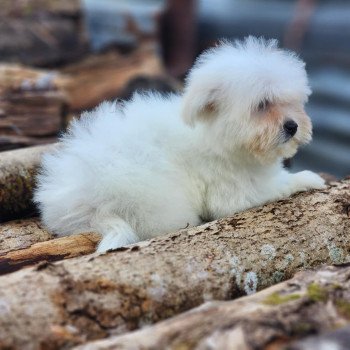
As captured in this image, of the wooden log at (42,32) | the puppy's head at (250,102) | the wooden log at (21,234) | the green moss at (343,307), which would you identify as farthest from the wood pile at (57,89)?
the green moss at (343,307)

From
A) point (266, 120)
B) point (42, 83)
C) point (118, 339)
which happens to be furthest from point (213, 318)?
point (42, 83)

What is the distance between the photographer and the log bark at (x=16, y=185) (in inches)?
124

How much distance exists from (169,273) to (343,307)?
2.21 feet

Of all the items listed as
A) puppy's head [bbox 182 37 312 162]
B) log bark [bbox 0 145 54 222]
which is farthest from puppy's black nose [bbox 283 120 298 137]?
log bark [bbox 0 145 54 222]

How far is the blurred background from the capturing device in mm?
5480

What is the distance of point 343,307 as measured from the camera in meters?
1.95

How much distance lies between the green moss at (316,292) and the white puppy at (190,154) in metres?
0.94

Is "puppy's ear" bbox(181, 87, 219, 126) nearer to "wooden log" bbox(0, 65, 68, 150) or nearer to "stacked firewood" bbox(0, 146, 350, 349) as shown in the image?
"stacked firewood" bbox(0, 146, 350, 349)

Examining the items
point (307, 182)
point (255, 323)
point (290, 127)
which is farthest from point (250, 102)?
point (255, 323)

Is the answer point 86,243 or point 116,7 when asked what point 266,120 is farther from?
point 116,7

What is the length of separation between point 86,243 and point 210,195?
2.26 ft

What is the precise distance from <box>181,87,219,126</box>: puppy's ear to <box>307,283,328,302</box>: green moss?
3.59 ft

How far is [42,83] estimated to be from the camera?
16.2 feet

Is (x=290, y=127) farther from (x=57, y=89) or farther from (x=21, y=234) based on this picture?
(x=57, y=89)
